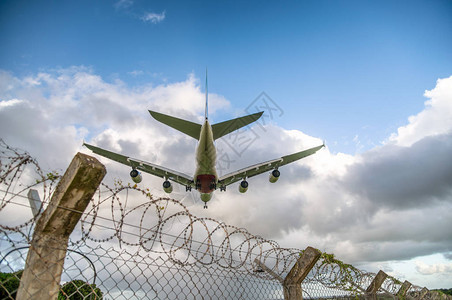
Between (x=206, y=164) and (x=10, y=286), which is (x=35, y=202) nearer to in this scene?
(x=10, y=286)

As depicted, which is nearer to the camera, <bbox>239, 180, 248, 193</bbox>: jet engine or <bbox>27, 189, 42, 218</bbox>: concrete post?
<bbox>27, 189, 42, 218</bbox>: concrete post

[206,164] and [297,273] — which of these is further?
[206,164]

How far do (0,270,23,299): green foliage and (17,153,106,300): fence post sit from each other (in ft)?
0.42

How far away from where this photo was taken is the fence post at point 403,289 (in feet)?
28.1

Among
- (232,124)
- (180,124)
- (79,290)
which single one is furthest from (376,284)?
Answer: (180,124)

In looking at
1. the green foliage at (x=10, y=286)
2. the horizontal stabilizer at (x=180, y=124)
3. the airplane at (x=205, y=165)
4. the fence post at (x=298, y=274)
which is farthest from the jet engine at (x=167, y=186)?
the fence post at (x=298, y=274)

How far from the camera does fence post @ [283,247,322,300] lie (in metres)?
5.00

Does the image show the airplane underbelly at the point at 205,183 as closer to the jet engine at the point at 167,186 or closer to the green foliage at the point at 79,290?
the jet engine at the point at 167,186

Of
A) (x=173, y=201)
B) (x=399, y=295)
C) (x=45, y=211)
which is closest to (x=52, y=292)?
(x=45, y=211)

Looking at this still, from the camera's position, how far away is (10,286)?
29.1 ft

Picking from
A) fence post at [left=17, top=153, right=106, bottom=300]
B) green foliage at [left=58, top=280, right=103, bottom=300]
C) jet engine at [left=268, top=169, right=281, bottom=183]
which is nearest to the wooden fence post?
green foliage at [left=58, top=280, right=103, bottom=300]

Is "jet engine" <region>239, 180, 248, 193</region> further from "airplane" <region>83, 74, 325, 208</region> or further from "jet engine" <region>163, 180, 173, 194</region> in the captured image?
"jet engine" <region>163, 180, 173, 194</region>

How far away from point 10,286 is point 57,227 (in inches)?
346

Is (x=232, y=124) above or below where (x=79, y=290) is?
above
